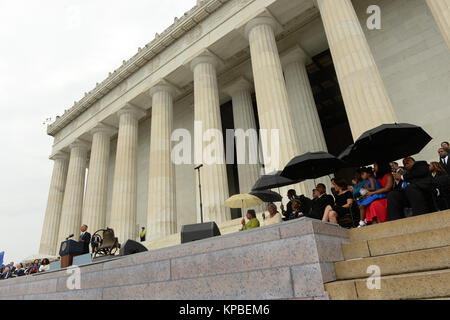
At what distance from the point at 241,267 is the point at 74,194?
1190 inches

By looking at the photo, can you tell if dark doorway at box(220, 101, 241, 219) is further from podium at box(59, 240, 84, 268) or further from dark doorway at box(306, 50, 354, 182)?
podium at box(59, 240, 84, 268)

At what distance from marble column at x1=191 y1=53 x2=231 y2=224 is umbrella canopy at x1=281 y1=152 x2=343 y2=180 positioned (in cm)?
790

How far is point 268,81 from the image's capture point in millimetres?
18391

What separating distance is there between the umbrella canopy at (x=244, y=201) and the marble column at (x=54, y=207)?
2441 cm

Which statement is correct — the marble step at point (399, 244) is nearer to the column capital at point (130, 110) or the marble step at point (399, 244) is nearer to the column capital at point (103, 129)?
the column capital at point (130, 110)

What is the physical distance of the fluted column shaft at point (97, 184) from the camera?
89.7 feet

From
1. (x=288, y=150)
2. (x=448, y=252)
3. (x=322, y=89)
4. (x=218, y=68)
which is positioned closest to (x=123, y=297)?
(x=448, y=252)

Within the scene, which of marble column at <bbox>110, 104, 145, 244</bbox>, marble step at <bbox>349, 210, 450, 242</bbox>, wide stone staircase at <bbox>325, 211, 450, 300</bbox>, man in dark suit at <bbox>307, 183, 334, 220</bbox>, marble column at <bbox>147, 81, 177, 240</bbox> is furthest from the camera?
marble column at <bbox>110, 104, 145, 244</bbox>

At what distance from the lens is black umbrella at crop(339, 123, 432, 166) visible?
30.2ft

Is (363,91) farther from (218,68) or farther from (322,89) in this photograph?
(322,89)

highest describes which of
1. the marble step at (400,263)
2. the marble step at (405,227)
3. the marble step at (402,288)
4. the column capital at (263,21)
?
the column capital at (263,21)

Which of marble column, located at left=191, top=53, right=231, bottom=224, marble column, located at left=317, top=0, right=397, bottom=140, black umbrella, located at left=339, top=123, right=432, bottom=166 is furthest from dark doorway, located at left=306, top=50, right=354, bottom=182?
black umbrella, located at left=339, top=123, right=432, bottom=166
